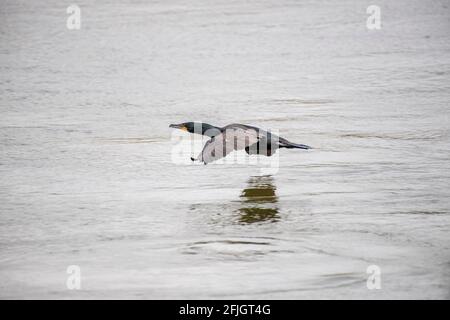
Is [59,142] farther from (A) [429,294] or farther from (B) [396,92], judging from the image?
(A) [429,294]

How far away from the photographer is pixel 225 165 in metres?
6.93

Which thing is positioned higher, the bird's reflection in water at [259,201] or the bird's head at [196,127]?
the bird's head at [196,127]

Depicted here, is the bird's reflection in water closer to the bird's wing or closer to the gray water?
the gray water

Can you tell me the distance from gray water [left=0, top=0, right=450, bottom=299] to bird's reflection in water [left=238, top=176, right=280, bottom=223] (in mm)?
20

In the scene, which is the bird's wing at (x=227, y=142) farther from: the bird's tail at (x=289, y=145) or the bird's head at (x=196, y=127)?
the bird's head at (x=196, y=127)

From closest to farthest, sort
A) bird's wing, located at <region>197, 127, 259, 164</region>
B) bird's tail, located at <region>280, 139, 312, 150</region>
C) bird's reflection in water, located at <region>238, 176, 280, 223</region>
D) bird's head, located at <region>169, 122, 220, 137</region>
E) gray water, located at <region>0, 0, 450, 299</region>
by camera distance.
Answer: gray water, located at <region>0, 0, 450, 299</region>
bird's reflection in water, located at <region>238, 176, 280, 223</region>
bird's wing, located at <region>197, 127, 259, 164</region>
bird's tail, located at <region>280, 139, 312, 150</region>
bird's head, located at <region>169, 122, 220, 137</region>

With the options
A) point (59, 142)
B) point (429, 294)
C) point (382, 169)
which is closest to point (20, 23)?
point (59, 142)

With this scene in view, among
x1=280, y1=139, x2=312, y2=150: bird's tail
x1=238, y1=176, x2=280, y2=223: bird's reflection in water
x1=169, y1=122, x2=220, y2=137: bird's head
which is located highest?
x1=169, y1=122, x2=220, y2=137: bird's head

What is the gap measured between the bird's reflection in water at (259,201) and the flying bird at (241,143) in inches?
8.9

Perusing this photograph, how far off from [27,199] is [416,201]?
8.38 ft

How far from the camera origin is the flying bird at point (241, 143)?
6.31m

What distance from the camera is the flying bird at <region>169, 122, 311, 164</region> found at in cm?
631

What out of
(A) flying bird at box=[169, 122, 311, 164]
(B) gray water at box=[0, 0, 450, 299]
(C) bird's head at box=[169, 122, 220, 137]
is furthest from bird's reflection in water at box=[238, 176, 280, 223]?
(C) bird's head at box=[169, 122, 220, 137]

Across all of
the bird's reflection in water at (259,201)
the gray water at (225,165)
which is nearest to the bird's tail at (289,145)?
the gray water at (225,165)
